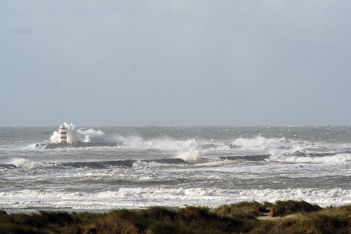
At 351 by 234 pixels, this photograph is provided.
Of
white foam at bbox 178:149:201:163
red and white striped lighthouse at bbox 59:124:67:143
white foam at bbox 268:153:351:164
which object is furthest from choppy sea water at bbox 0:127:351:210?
red and white striped lighthouse at bbox 59:124:67:143

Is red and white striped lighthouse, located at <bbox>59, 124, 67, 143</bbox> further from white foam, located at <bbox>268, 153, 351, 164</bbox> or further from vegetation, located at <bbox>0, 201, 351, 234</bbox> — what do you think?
vegetation, located at <bbox>0, 201, 351, 234</bbox>

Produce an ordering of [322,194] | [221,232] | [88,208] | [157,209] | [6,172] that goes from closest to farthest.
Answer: [221,232] < [157,209] < [88,208] < [322,194] < [6,172]

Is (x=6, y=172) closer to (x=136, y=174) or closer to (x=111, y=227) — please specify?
(x=136, y=174)

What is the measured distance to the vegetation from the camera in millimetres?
11891

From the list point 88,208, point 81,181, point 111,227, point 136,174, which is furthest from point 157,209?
point 136,174

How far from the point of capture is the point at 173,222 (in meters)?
12.8

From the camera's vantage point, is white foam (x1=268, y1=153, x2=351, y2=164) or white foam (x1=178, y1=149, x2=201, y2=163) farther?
white foam (x1=178, y1=149, x2=201, y2=163)

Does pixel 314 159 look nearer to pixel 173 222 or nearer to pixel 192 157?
pixel 192 157

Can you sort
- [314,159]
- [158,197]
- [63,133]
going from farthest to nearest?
[63,133] < [314,159] < [158,197]

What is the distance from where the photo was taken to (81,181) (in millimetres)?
29781

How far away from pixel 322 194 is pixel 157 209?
36.6 feet

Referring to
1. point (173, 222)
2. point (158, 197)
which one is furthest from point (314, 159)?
point (173, 222)

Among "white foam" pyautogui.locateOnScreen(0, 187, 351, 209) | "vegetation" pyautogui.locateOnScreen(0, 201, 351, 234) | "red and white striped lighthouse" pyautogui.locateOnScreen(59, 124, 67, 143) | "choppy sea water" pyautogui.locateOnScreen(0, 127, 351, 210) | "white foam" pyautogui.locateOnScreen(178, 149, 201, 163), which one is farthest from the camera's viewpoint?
"red and white striped lighthouse" pyautogui.locateOnScreen(59, 124, 67, 143)

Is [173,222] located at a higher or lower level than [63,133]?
lower
